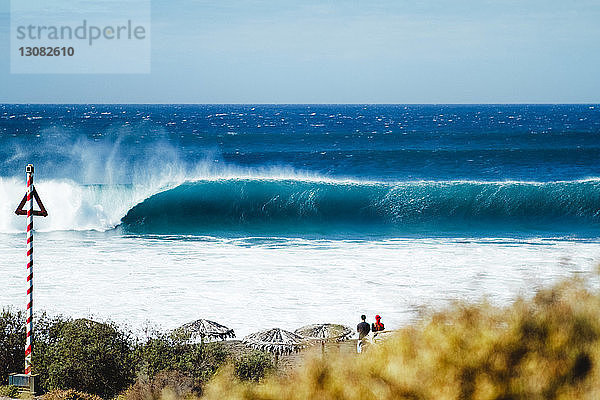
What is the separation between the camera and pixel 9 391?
298 inches

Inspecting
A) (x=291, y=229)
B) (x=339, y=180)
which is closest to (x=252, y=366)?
(x=291, y=229)

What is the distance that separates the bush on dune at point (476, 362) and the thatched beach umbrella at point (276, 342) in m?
6.00

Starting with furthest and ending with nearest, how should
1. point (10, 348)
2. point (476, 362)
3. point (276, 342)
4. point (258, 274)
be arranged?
point (258, 274) < point (276, 342) < point (10, 348) < point (476, 362)

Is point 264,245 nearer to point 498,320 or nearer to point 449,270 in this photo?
point 449,270

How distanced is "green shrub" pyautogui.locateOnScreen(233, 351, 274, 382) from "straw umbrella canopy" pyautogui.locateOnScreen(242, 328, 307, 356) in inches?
35.2

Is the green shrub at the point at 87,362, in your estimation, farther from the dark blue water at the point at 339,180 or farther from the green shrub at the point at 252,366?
the dark blue water at the point at 339,180

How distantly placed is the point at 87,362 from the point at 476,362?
18.8 feet

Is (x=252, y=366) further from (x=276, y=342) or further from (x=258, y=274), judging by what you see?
(x=258, y=274)

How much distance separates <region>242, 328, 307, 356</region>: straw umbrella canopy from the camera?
9.45 m

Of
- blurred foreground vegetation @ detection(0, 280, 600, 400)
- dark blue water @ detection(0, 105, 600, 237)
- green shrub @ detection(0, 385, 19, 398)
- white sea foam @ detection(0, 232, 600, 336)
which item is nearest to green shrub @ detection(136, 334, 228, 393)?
green shrub @ detection(0, 385, 19, 398)

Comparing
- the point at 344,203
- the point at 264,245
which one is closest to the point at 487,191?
the point at 344,203

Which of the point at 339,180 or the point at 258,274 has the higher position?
the point at 339,180

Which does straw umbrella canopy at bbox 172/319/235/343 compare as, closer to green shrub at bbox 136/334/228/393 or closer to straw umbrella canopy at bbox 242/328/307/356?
straw umbrella canopy at bbox 242/328/307/356

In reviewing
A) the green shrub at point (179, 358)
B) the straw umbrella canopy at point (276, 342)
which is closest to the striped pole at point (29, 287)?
the green shrub at point (179, 358)
